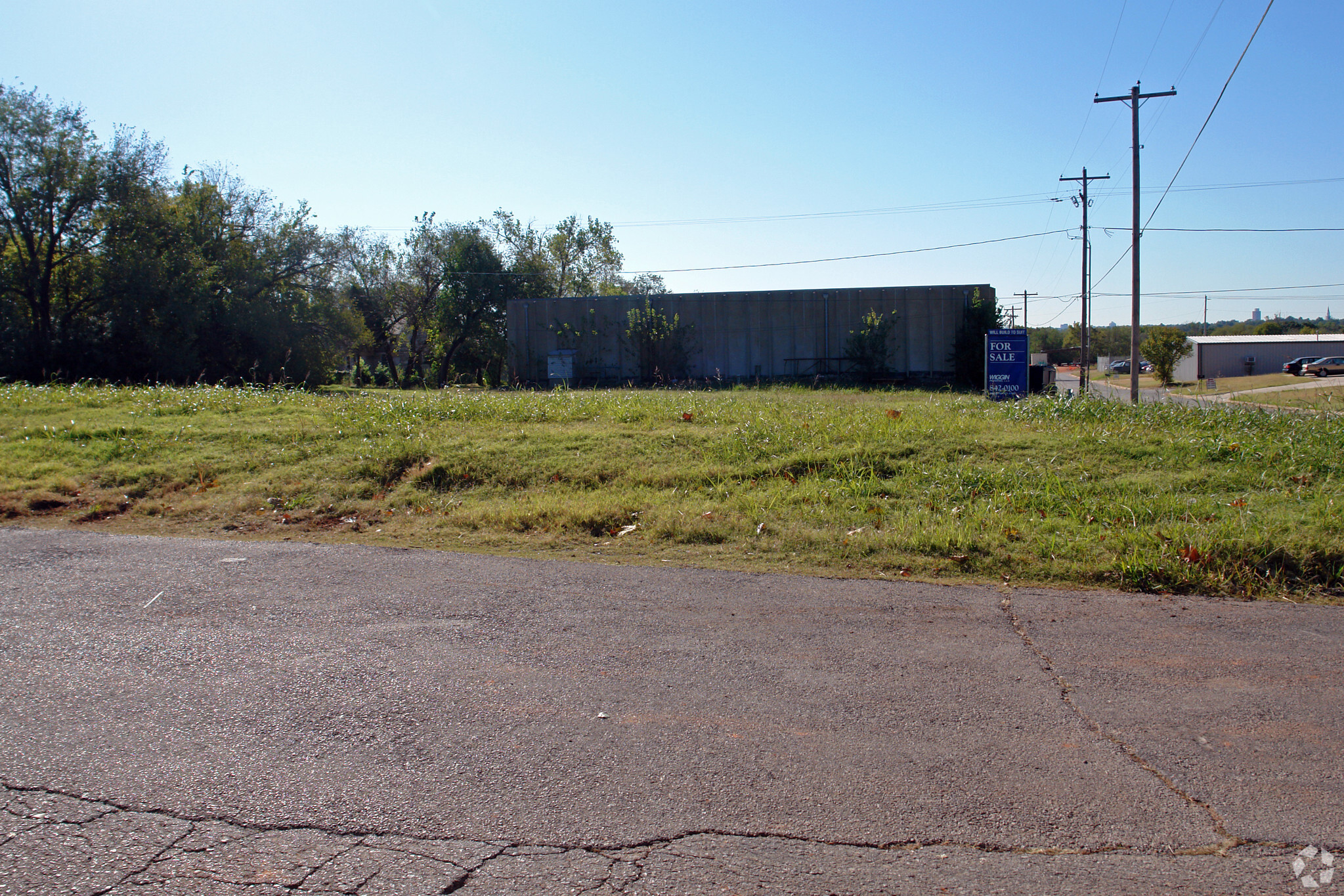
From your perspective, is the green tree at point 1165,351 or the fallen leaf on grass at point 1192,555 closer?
the fallen leaf on grass at point 1192,555

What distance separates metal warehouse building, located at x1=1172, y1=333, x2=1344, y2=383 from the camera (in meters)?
72.4

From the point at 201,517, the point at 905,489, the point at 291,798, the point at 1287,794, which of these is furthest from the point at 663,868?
the point at 201,517

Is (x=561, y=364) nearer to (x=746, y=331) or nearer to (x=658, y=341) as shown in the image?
(x=658, y=341)

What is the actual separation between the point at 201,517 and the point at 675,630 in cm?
561

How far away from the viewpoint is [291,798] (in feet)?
9.98

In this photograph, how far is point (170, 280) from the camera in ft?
96.9

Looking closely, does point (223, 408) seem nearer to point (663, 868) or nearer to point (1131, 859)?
point (663, 868)

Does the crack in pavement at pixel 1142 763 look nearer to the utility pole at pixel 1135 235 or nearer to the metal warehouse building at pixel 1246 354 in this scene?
the utility pole at pixel 1135 235

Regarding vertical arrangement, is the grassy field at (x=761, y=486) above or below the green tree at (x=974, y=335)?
below

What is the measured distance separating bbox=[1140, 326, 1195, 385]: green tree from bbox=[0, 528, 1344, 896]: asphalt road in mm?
56896

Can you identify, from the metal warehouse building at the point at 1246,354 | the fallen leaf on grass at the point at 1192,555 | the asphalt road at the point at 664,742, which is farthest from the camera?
the metal warehouse building at the point at 1246,354

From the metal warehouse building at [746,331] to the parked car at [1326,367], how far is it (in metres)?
42.9

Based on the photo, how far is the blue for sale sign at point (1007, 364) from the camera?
56.9ft

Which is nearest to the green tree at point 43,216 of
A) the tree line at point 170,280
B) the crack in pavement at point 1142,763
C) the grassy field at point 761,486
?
the tree line at point 170,280
